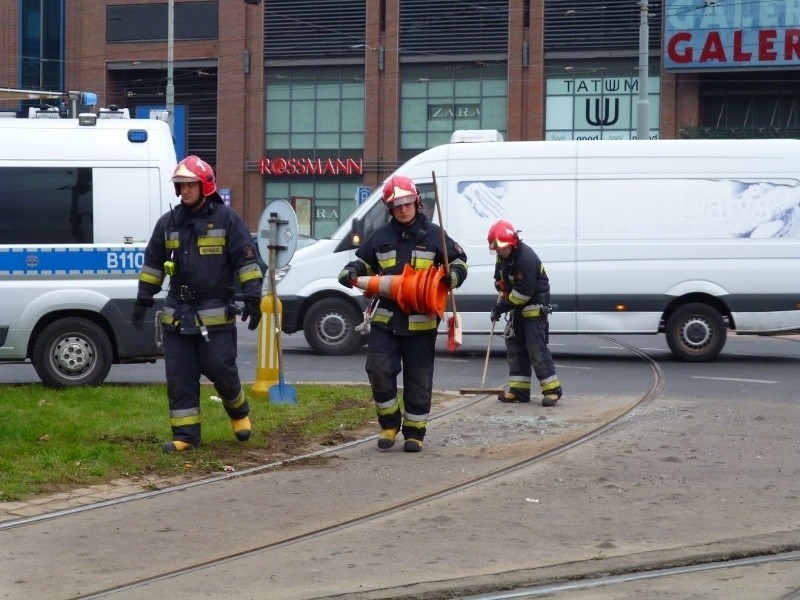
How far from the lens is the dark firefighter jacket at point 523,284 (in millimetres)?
11098

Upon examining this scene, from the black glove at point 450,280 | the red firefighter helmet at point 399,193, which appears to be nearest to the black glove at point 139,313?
the red firefighter helmet at point 399,193

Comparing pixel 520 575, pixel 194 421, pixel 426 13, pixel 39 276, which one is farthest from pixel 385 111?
pixel 520 575

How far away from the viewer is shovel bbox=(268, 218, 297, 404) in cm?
1063

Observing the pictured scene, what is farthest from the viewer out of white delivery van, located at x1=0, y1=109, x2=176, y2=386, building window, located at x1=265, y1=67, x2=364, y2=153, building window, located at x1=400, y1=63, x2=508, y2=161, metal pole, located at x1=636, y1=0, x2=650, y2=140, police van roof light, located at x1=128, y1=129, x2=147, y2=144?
building window, located at x1=265, y1=67, x2=364, y2=153

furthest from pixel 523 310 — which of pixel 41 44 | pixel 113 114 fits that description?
pixel 41 44

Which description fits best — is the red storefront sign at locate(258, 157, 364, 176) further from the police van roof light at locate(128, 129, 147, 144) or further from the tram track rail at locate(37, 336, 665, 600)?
the tram track rail at locate(37, 336, 665, 600)

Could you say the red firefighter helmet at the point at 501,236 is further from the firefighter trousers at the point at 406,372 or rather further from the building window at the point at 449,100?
the building window at the point at 449,100

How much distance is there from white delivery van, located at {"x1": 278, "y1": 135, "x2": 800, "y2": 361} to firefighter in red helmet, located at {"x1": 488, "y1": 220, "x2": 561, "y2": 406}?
4.49 meters

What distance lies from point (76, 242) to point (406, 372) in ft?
13.6

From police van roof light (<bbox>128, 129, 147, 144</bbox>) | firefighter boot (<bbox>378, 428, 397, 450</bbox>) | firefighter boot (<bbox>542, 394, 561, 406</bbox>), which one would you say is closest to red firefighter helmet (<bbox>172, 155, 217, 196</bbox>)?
firefighter boot (<bbox>378, 428, 397, 450</bbox>)

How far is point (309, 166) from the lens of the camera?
45.9 metres

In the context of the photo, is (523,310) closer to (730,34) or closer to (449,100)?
(730,34)

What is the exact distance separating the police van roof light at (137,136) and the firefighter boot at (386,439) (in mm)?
4369

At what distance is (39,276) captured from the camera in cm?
1140
